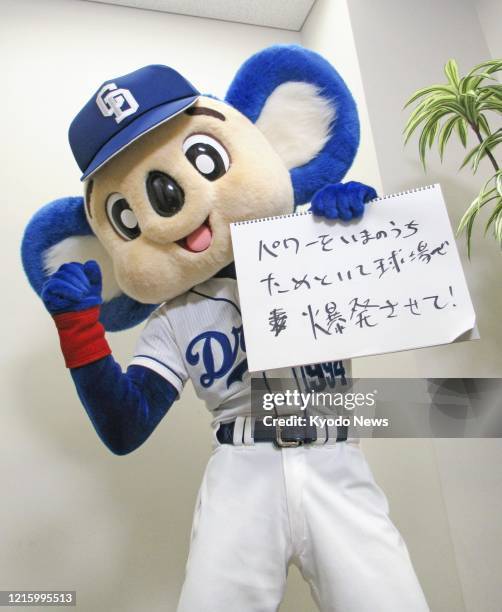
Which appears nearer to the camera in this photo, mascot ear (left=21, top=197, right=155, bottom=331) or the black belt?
the black belt

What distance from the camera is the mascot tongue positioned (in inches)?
27.2

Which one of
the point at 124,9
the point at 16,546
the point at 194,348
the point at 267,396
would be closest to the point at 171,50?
the point at 124,9

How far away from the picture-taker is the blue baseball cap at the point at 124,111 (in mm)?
676

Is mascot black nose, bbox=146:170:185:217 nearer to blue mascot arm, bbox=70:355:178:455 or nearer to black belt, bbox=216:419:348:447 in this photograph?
blue mascot arm, bbox=70:355:178:455

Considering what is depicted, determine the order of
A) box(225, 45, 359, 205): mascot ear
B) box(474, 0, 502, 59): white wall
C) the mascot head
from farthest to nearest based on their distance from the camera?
box(474, 0, 502, 59): white wall → box(225, 45, 359, 205): mascot ear → the mascot head

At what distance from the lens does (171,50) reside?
4.56ft

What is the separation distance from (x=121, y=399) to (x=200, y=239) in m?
0.27

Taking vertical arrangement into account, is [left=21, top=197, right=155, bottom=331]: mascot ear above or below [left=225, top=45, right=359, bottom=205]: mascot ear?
below

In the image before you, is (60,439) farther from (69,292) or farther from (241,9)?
(241,9)

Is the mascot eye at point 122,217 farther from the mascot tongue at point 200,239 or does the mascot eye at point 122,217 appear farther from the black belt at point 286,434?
the black belt at point 286,434

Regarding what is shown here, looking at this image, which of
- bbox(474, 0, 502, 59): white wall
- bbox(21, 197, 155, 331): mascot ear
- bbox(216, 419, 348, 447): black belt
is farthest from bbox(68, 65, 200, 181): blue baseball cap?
bbox(474, 0, 502, 59): white wall

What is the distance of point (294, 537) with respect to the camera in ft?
2.08

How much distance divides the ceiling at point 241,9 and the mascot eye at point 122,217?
1.02 meters

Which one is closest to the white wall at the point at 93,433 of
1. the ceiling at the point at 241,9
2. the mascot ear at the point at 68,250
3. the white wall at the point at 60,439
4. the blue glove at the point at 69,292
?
the white wall at the point at 60,439
